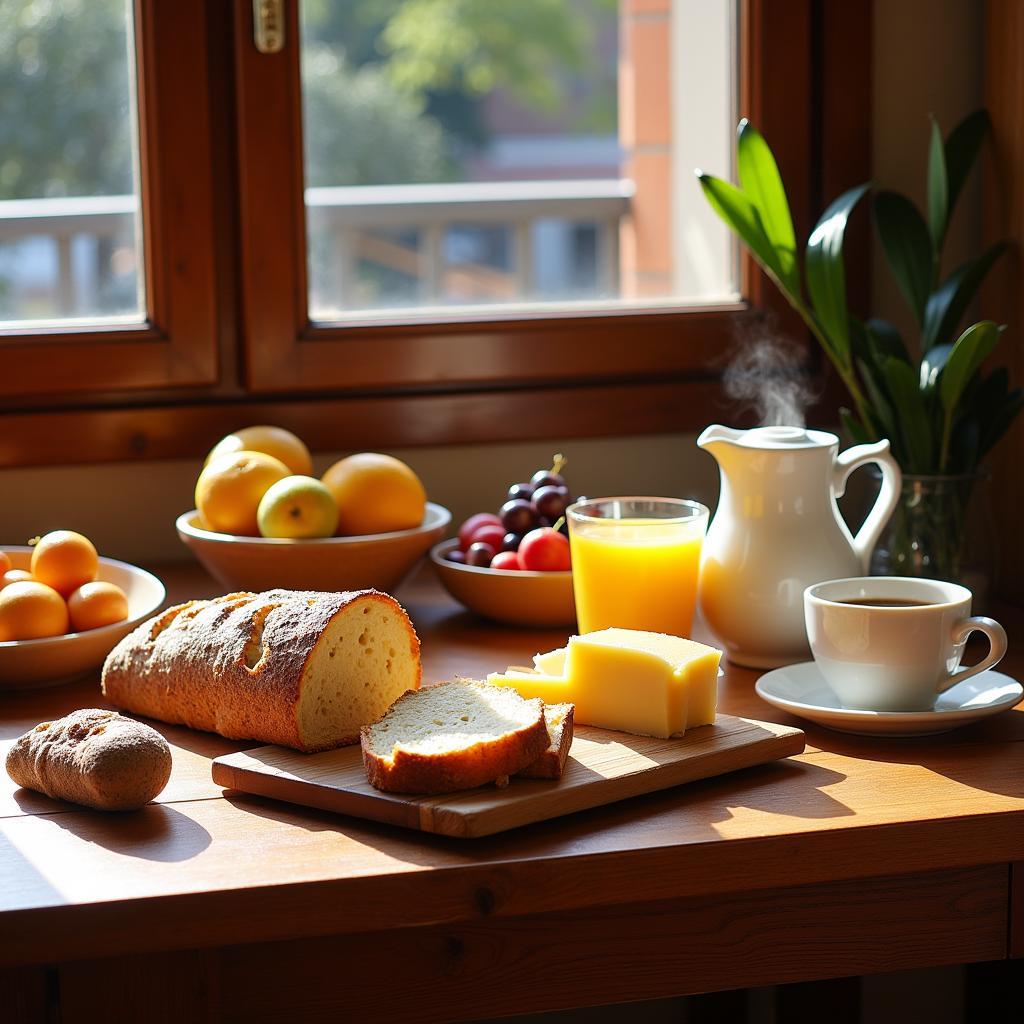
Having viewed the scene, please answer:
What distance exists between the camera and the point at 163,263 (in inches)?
59.6

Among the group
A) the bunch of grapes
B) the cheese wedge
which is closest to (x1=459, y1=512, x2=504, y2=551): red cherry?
the bunch of grapes

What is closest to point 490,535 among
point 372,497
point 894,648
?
point 372,497

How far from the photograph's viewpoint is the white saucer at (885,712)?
995 millimetres

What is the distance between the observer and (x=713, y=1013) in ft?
5.30

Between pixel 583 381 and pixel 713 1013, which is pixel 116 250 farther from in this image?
pixel 713 1013

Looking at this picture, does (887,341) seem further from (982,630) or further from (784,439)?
(982,630)

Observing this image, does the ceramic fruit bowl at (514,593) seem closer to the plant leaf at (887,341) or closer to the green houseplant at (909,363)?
the green houseplant at (909,363)

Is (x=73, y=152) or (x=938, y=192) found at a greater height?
(x=73, y=152)

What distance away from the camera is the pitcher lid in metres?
1.19

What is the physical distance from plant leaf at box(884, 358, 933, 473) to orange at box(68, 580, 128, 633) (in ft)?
2.50

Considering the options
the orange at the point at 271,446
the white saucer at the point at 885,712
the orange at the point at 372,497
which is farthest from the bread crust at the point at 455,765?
the orange at the point at 271,446

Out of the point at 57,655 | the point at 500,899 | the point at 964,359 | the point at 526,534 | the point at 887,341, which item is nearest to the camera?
the point at 500,899

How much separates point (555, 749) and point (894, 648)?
0.29 metres

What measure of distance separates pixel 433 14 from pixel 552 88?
1.68 feet
